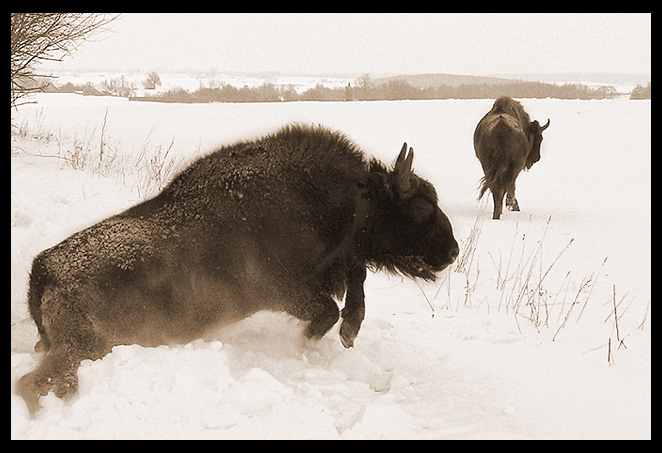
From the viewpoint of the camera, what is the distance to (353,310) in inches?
149

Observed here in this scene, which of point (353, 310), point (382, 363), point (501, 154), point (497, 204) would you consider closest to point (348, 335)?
point (353, 310)

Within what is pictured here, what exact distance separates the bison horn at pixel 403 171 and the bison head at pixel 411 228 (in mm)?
19

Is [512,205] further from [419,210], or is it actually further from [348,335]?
[348,335]

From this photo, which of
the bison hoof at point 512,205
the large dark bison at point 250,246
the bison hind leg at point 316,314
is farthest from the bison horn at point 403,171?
the bison hoof at point 512,205

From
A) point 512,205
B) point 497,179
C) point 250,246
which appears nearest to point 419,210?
point 250,246

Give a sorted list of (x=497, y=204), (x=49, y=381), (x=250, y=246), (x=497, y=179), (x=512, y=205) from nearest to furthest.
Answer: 1. (x=49, y=381)
2. (x=250, y=246)
3. (x=497, y=204)
4. (x=497, y=179)
5. (x=512, y=205)

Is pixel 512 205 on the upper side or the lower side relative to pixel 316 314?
lower

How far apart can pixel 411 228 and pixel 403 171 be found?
42 cm

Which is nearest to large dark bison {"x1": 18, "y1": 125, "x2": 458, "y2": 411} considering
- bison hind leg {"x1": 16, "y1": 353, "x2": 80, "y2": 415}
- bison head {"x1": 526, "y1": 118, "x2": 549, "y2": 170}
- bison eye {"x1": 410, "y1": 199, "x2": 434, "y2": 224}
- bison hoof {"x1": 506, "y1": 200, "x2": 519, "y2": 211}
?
bison eye {"x1": 410, "y1": 199, "x2": 434, "y2": 224}

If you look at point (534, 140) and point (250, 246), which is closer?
point (250, 246)

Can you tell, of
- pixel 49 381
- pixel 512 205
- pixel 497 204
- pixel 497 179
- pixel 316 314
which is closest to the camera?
pixel 49 381

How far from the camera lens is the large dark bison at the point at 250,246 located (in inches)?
127

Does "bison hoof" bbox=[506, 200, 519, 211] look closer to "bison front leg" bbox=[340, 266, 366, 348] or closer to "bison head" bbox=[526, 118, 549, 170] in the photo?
"bison head" bbox=[526, 118, 549, 170]

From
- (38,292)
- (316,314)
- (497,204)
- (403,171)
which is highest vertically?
(403,171)
